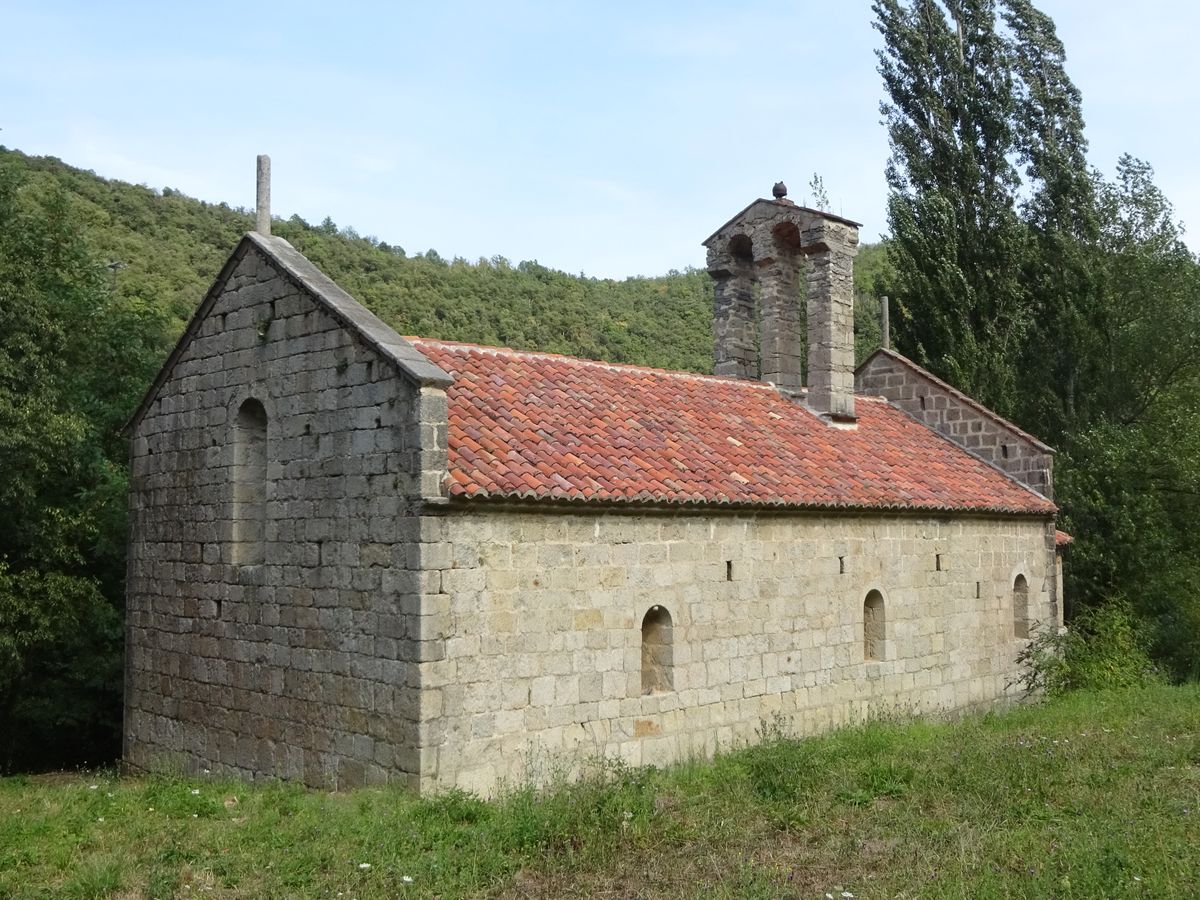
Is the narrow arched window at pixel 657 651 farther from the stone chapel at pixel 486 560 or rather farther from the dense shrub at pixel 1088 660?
the dense shrub at pixel 1088 660

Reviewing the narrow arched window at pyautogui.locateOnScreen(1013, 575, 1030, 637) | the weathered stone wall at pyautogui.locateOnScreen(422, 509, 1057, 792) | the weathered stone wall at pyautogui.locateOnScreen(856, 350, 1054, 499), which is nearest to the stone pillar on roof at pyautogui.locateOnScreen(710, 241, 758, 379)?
the weathered stone wall at pyautogui.locateOnScreen(856, 350, 1054, 499)

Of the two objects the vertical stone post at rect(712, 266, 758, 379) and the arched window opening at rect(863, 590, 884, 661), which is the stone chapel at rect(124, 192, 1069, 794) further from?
the vertical stone post at rect(712, 266, 758, 379)

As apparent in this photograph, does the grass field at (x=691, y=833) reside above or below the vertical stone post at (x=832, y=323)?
below

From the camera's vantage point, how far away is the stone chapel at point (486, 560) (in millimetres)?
9117

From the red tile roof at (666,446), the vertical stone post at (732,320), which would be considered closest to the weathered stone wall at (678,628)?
the red tile roof at (666,446)

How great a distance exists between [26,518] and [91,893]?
9.30m

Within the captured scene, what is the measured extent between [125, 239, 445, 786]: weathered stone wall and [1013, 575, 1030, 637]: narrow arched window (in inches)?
412

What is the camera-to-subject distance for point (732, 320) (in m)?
16.0

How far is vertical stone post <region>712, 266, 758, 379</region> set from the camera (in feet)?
52.4

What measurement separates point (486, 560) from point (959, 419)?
10.6 m

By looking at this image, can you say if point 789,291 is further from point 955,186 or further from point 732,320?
point 955,186

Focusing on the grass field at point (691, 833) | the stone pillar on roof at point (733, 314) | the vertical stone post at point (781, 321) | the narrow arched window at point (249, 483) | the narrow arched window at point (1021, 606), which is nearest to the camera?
the grass field at point (691, 833)

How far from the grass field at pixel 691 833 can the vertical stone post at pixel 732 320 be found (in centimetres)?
688

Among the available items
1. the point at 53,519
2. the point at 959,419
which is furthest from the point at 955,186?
the point at 53,519
